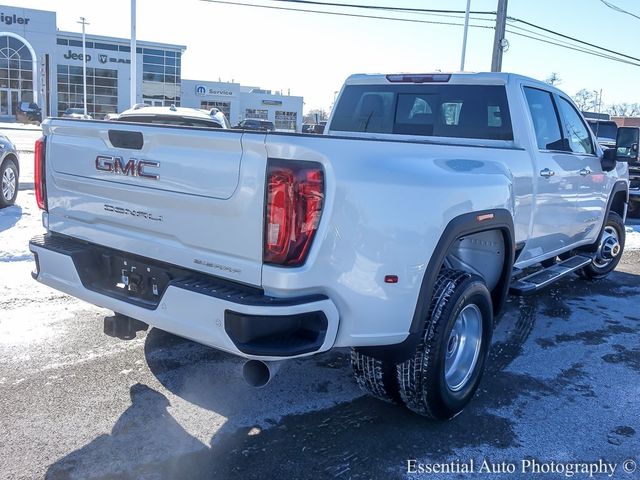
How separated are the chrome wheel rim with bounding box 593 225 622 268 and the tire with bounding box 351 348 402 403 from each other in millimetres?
4654

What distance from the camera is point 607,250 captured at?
7375 millimetres

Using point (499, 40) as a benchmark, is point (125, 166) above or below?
below

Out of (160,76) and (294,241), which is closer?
(294,241)

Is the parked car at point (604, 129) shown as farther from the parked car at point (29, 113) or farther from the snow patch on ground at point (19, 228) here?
the parked car at point (29, 113)

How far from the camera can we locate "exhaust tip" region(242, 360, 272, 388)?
9.79 ft

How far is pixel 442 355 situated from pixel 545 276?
92.7 inches

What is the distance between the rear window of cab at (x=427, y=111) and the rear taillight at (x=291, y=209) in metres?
2.66

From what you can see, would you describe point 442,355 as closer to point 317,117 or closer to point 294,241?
point 294,241

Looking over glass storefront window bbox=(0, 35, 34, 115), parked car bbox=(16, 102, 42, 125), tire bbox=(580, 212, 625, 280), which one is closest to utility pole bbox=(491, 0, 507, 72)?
tire bbox=(580, 212, 625, 280)

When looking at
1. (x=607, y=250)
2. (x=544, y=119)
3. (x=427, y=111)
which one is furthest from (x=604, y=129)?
(x=427, y=111)

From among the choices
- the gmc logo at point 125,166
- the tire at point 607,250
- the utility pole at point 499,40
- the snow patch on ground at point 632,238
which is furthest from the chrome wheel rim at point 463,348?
the utility pole at point 499,40

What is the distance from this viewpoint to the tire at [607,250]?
7258 millimetres

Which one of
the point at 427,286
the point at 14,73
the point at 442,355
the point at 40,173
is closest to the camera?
the point at 427,286

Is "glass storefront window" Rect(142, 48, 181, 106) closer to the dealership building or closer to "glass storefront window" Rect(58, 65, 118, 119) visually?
the dealership building
